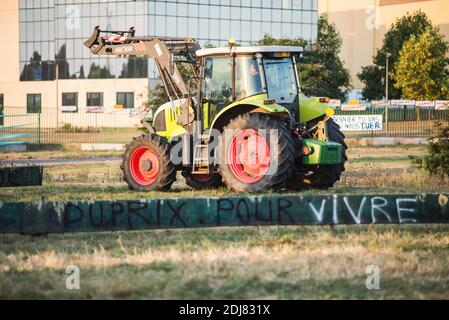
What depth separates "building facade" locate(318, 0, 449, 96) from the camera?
279 feet

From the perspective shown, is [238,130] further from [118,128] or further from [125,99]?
[125,99]

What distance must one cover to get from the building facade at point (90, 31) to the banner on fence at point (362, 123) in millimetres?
29437

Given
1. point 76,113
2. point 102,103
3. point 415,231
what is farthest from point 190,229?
point 102,103

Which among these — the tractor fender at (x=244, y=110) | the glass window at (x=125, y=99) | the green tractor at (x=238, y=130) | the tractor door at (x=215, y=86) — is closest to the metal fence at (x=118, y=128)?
the glass window at (x=125, y=99)

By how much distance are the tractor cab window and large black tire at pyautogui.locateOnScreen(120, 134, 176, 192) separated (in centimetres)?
184

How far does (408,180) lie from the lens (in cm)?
1895

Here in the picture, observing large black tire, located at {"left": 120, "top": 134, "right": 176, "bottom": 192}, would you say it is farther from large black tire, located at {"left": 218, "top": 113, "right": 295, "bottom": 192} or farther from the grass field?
the grass field

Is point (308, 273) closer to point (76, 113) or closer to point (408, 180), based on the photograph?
point (408, 180)

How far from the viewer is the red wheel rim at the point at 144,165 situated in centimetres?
1756

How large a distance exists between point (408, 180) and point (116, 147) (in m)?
23.6

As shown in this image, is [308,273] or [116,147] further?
[116,147]

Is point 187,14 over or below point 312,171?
over

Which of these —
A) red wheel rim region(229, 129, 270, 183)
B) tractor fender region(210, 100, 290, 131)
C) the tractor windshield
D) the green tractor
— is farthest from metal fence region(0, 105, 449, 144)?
red wheel rim region(229, 129, 270, 183)
